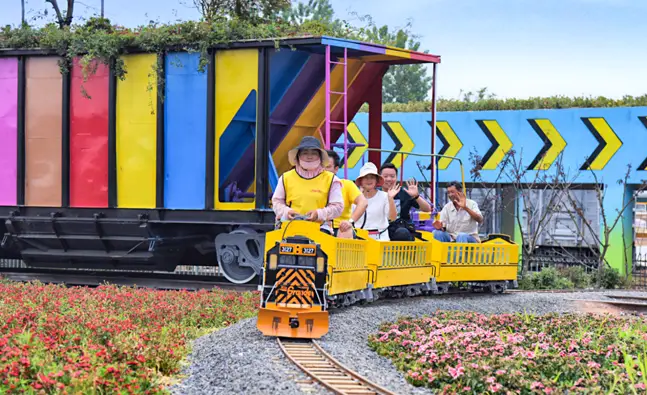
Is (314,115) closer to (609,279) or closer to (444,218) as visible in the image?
(444,218)

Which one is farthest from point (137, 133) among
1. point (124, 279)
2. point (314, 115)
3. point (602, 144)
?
point (602, 144)

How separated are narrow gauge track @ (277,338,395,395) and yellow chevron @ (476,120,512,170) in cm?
1885

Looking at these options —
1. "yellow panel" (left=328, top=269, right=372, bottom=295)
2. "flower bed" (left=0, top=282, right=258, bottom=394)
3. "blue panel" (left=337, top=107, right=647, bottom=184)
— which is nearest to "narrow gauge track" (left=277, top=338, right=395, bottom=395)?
"flower bed" (left=0, top=282, right=258, bottom=394)

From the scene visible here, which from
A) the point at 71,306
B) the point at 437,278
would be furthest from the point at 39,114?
the point at 437,278

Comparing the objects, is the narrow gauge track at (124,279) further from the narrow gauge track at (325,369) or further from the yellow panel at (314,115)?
the narrow gauge track at (325,369)

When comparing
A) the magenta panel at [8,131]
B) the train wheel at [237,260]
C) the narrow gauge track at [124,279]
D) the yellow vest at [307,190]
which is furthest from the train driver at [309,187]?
the magenta panel at [8,131]

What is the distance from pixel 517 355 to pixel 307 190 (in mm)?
3154

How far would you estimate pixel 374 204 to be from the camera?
13.8 meters

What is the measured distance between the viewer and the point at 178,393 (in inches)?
319

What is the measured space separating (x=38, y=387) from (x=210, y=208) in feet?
32.2

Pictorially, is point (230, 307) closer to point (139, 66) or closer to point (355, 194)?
point (355, 194)

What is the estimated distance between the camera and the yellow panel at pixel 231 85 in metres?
16.9

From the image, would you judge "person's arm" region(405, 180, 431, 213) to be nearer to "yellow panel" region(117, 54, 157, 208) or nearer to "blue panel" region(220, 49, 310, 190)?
"blue panel" region(220, 49, 310, 190)

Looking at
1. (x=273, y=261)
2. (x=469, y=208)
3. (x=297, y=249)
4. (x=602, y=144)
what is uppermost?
(x=602, y=144)
